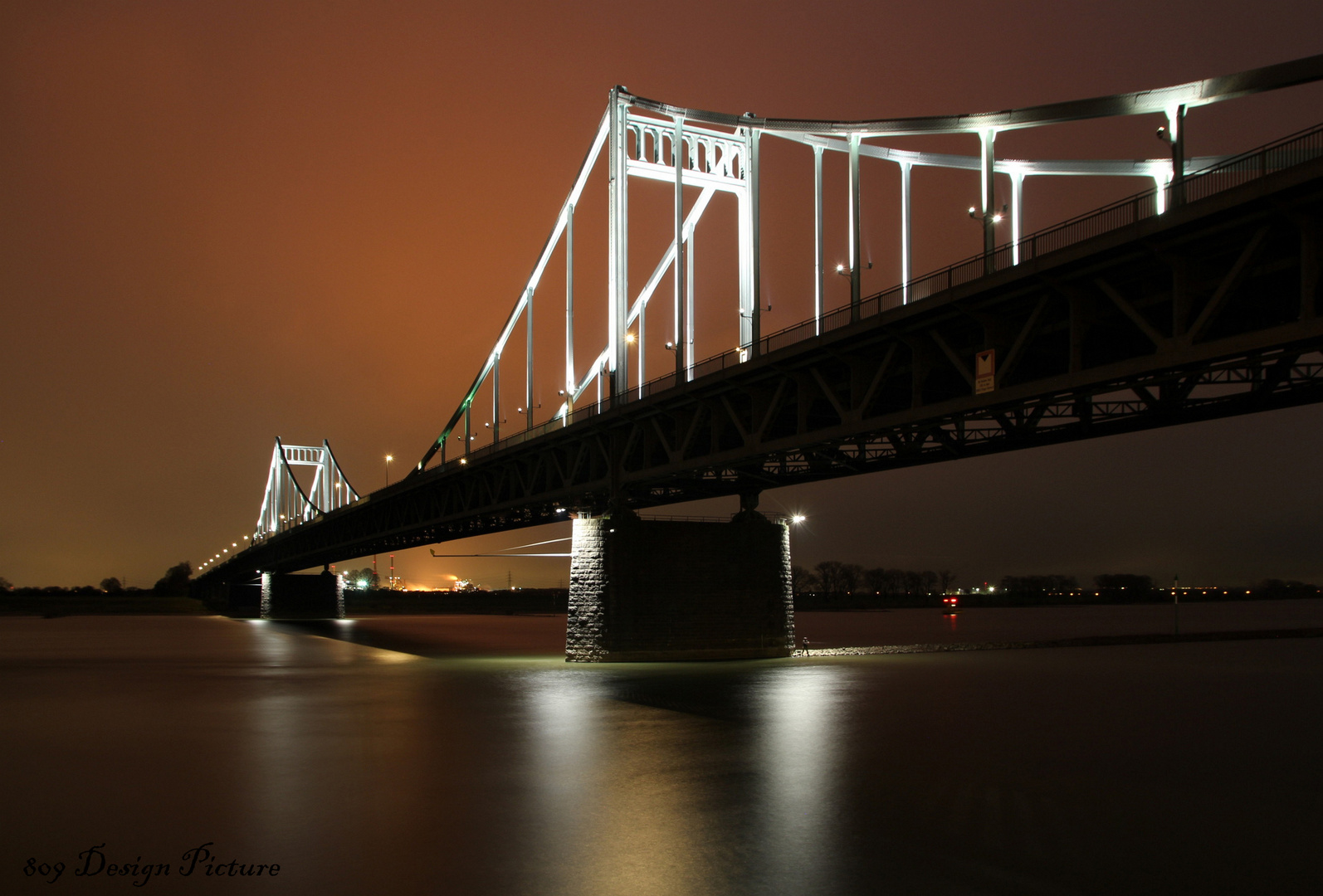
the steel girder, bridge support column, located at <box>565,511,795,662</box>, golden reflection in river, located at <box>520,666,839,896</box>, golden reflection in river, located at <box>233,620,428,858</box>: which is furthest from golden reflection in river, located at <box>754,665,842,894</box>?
bridge support column, located at <box>565,511,795,662</box>

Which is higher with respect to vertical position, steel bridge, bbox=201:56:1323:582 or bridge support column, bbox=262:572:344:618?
steel bridge, bbox=201:56:1323:582

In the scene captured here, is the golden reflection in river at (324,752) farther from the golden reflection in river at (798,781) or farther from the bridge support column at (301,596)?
the bridge support column at (301,596)

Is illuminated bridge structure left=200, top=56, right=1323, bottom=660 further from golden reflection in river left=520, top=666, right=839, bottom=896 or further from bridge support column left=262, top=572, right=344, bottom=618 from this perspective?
bridge support column left=262, top=572, right=344, bottom=618

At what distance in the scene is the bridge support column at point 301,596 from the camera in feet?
330

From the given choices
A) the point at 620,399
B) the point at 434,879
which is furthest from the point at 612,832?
the point at 620,399

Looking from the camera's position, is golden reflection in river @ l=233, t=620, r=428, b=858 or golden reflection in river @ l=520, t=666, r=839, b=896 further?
golden reflection in river @ l=233, t=620, r=428, b=858

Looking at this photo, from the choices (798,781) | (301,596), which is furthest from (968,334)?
(301,596)

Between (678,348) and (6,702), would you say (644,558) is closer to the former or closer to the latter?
(678,348)

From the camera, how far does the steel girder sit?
15555mm

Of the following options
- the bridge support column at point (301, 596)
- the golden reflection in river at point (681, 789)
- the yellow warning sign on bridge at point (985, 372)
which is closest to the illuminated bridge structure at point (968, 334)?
the yellow warning sign on bridge at point (985, 372)

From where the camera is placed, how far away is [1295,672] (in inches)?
1320

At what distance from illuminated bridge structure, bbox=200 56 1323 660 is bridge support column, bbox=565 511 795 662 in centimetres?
144

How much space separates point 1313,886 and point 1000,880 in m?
2.75

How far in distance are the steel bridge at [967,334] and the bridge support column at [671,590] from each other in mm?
1705
